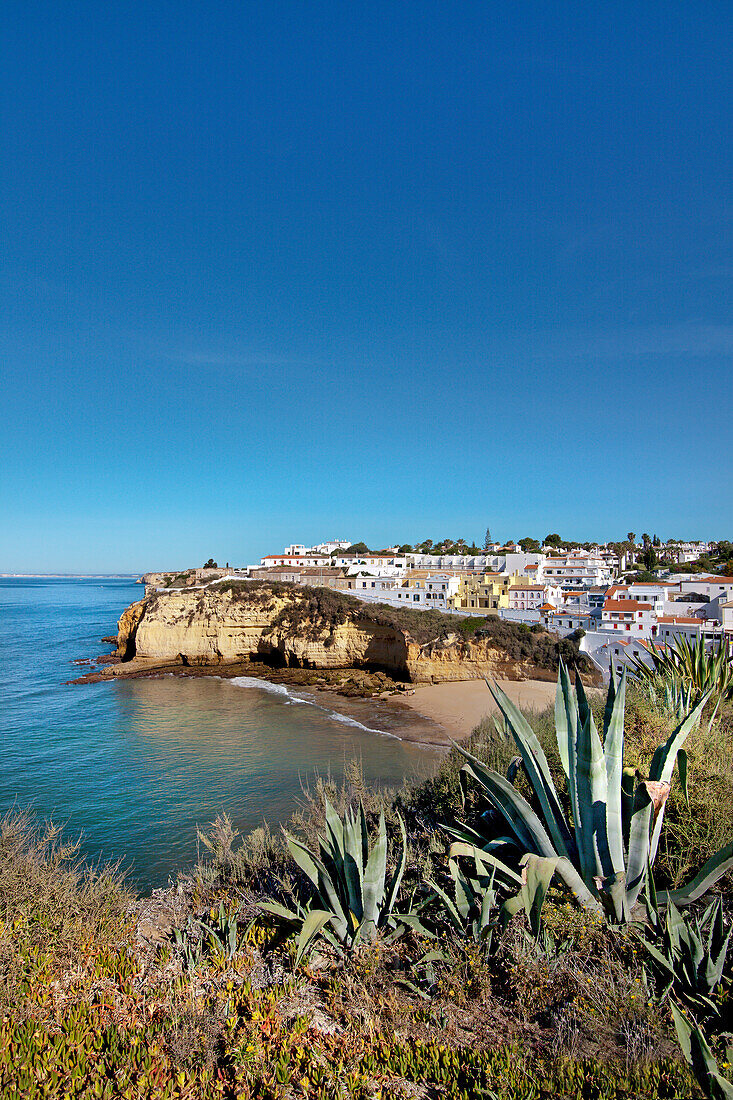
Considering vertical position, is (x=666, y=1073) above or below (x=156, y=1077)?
above

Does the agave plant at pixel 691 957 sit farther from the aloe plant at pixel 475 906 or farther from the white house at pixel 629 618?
the white house at pixel 629 618

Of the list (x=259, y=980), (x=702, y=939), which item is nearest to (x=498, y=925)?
(x=702, y=939)

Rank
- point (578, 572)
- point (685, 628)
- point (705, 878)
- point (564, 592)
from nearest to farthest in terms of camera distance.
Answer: point (705, 878) < point (685, 628) < point (564, 592) < point (578, 572)

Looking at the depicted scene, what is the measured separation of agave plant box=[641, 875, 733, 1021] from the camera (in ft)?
9.62

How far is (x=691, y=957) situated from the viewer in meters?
3.11

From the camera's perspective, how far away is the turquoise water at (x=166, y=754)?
11598 millimetres

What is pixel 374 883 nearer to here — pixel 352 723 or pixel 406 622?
pixel 352 723

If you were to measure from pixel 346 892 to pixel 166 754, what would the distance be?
14.7m

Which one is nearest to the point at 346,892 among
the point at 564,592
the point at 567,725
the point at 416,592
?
the point at 567,725

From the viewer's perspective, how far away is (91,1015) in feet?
11.1

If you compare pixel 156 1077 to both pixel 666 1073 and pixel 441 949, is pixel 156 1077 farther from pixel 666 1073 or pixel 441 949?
pixel 666 1073

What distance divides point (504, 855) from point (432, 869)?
2.13ft

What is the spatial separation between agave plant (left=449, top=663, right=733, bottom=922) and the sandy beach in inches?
623

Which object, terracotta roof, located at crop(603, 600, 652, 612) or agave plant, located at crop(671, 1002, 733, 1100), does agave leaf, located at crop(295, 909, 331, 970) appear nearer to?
agave plant, located at crop(671, 1002, 733, 1100)
